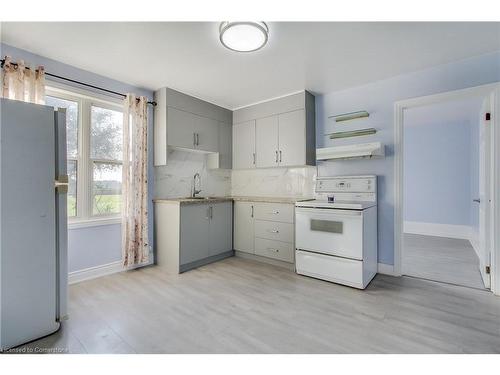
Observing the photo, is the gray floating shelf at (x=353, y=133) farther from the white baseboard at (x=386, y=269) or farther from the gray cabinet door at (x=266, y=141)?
the white baseboard at (x=386, y=269)

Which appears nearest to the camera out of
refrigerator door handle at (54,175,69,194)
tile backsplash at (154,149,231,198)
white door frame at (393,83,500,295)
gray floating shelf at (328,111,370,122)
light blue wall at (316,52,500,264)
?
refrigerator door handle at (54,175,69,194)

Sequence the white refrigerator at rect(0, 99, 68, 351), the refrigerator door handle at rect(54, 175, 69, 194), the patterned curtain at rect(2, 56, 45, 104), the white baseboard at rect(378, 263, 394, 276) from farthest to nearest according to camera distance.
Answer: the white baseboard at rect(378, 263, 394, 276), the patterned curtain at rect(2, 56, 45, 104), the refrigerator door handle at rect(54, 175, 69, 194), the white refrigerator at rect(0, 99, 68, 351)

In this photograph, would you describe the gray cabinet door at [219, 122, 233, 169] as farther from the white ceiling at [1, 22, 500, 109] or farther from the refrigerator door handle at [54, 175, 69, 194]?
the refrigerator door handle at [54, 175, 69, 194]

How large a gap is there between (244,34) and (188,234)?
233cm

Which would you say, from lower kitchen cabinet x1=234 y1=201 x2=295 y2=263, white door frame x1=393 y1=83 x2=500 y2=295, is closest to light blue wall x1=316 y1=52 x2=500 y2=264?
white door frame x1=393 y1=83 x2=500 y2=295

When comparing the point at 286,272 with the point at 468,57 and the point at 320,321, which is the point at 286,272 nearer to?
the point at 320,321

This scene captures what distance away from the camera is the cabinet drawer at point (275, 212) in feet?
11.2

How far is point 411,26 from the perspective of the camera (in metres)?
2.09

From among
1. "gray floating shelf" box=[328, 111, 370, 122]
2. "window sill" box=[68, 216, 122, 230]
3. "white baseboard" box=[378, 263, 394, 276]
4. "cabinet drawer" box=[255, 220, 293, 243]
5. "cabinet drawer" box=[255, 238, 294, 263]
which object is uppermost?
"gray floating shelf" box=[328, 111, 370, 122]

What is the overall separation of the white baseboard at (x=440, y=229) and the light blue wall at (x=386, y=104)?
10.6 ft

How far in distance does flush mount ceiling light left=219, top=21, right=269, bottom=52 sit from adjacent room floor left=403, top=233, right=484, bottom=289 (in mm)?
3094

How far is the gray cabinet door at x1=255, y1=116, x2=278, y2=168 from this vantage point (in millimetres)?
3848

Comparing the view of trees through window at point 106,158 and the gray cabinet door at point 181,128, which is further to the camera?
the gray cabinet door at point 181,128

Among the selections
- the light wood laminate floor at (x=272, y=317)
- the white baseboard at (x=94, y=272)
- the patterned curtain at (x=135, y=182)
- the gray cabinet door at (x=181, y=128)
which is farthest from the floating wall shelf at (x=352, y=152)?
the white baseboard at (x=94, y=272)
